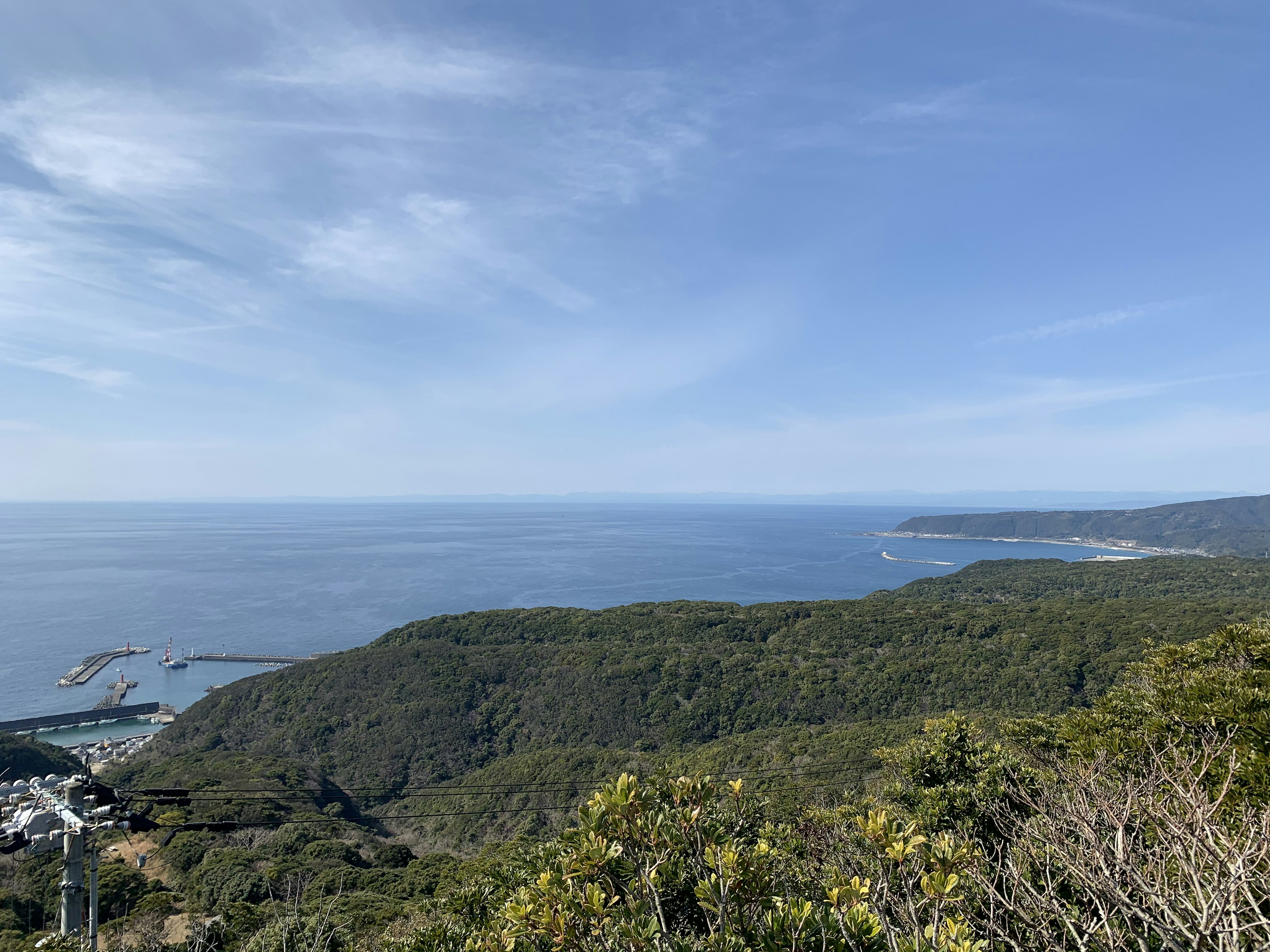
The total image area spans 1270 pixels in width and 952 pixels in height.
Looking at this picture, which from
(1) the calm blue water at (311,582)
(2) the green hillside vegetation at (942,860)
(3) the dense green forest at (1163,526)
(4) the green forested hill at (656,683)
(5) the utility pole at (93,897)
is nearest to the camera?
(2) the green hillside vegetation at (942,860)

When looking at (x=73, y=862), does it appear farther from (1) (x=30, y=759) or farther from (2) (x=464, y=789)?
(1) (x=30, y=759)

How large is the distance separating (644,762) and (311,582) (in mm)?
82037

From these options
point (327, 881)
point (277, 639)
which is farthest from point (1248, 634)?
point (277, 639)

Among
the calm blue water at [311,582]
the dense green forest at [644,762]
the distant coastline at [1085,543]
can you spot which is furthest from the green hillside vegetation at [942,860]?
the distant coastline at [1085,543]

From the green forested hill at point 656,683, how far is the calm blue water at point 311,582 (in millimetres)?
8146

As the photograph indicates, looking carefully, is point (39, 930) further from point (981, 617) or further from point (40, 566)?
point (40, 566)

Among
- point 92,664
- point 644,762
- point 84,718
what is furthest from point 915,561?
point 92,664

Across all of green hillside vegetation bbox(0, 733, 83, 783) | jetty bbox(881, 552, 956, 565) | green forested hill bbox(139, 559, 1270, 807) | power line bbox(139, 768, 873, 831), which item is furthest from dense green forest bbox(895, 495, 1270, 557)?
green hillside vegetation bbox(0, 733, 83, 783)

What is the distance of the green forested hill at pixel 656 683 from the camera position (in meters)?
35.0

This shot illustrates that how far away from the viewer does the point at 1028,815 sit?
9555mm

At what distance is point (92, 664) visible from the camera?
52.9m

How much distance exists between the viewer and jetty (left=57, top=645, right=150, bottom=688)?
48.6m

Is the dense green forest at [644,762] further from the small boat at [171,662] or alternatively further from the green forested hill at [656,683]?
the small boat at [171,662]

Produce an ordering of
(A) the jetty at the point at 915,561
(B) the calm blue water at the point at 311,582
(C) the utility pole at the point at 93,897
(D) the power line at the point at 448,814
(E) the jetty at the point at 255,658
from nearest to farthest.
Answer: (C) the utility pole at the point at 93,897 < (D) the power line at the point at 448,814 < (B) the calm blue water at the point at 311,582 < (E) the jetty at the point at 255,658 < (A) the jetty at the point at 915,561
